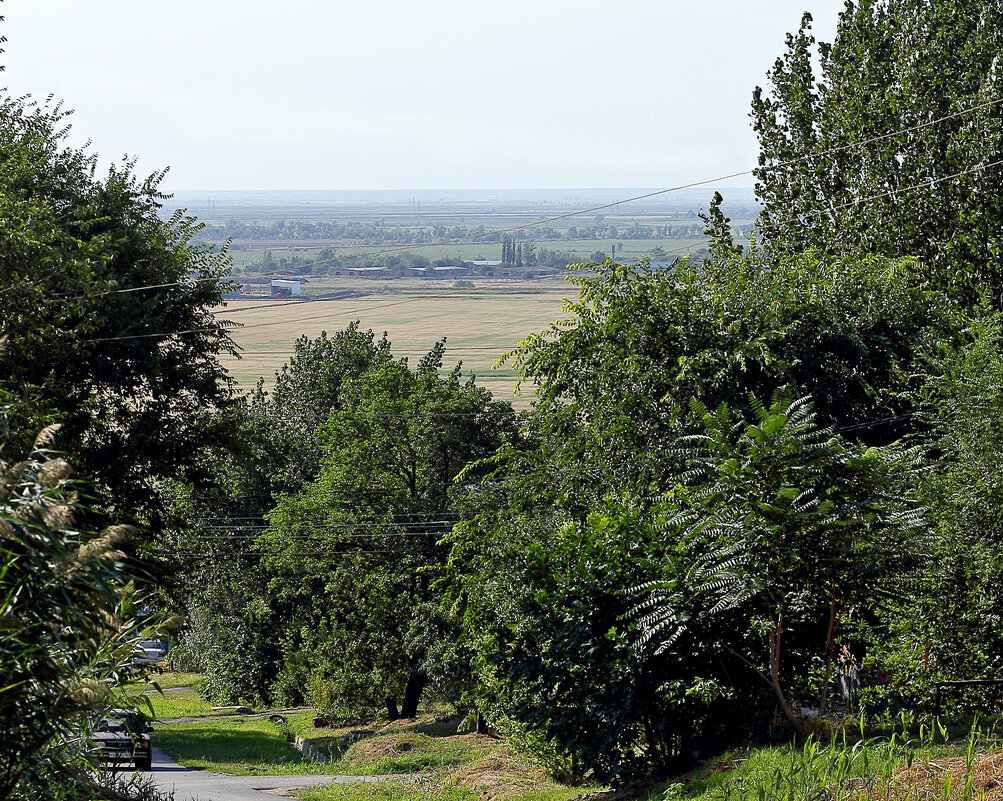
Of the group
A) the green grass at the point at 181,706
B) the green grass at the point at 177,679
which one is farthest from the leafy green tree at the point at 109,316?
the green grass at the point at 177,679

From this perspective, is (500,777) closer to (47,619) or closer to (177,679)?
(47,619)

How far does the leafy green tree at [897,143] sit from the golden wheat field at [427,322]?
52.7 metres

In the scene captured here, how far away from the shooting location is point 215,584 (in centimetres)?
3722

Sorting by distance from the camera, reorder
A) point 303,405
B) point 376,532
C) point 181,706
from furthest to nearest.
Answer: point 303,405, point 181,706, point 376,532

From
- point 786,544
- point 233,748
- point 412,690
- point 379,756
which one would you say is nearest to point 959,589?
point 786,544

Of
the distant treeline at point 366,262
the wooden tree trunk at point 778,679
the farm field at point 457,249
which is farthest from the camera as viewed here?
the farm field at point 457,249

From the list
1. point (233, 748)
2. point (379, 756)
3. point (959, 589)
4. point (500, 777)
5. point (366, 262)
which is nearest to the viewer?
point (959, 589)

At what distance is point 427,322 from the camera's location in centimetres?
11856

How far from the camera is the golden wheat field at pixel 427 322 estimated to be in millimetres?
95188

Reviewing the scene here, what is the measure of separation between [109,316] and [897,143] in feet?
55.5

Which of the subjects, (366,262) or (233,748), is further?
(366,262)

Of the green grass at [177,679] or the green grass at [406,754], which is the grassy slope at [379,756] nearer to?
the green grass at [406,754]

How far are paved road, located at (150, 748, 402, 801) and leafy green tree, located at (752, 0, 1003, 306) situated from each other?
15.6m

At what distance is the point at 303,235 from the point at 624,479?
169 m
